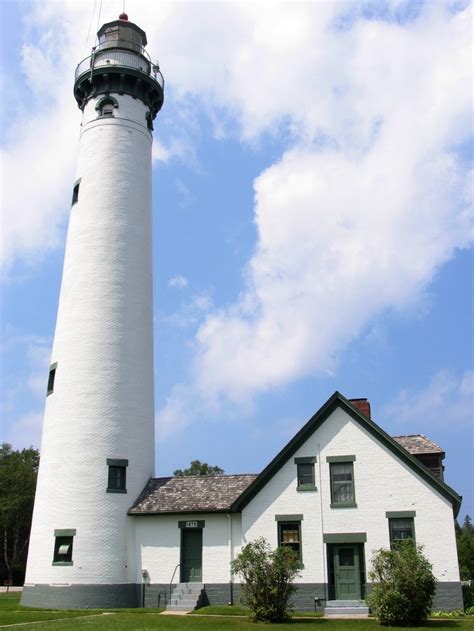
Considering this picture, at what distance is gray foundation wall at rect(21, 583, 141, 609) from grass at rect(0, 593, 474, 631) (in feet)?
5.24

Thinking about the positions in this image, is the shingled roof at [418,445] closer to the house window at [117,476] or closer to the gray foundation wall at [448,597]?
the gray foundation wall at [448,597]

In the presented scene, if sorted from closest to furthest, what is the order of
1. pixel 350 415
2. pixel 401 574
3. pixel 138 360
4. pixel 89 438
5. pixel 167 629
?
pixel 167 629
pixel 401 574
pixel 350 415
pixel 89 438
pixel 138 360

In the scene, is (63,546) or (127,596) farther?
(127,596)

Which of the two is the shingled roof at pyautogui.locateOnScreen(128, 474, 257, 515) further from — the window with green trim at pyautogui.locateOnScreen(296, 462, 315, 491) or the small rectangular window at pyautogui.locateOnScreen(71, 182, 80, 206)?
the small rectangular window at pyautogui.locateOnScreen(71, 182, 80, 206)

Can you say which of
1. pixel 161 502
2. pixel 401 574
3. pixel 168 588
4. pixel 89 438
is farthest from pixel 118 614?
pixel 401 574

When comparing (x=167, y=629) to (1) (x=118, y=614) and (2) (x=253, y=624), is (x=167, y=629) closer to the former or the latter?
(2) (x=253, y=624)

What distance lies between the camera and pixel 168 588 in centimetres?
2453

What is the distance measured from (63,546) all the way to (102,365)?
22.7 feet

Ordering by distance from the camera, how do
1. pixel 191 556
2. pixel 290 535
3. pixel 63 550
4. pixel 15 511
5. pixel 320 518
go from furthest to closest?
pixel 15 511
pixel 191 556
pixel 63 550
pixel 290 535
pixel 320 518

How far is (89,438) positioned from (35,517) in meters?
3.77

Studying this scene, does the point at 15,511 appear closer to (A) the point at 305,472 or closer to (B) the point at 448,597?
(A) the point at 305,472

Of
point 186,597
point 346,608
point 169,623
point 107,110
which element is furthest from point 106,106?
point 346,608

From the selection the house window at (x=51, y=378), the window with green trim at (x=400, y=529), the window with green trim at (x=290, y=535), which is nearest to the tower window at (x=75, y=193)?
the house window at (x=51, y=378)

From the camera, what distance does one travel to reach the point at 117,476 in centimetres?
2575
